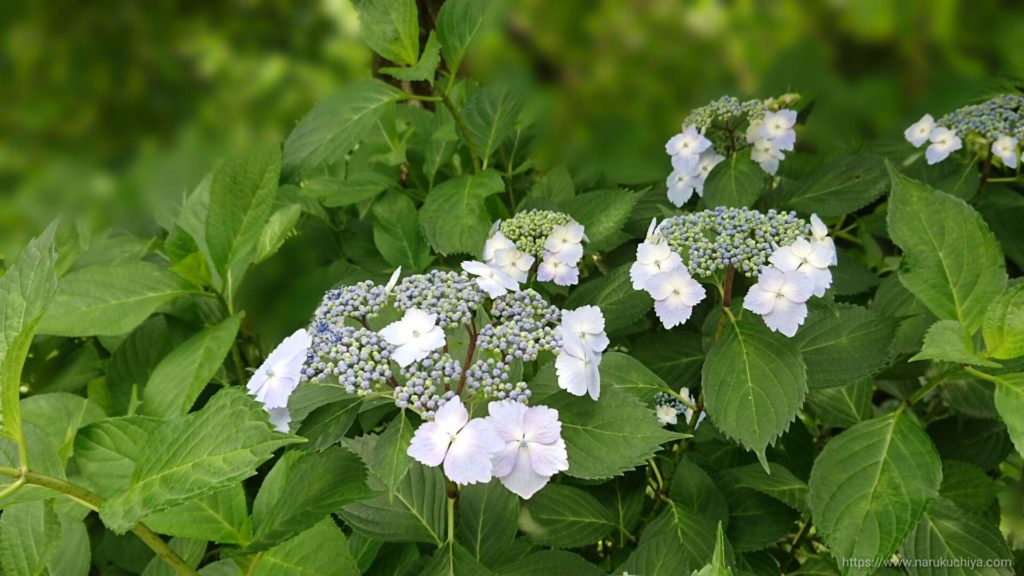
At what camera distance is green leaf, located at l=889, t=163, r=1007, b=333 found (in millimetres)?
755

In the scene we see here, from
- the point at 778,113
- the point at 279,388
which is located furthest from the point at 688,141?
the point at 279,388

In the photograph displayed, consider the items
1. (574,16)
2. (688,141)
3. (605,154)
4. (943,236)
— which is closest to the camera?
(943,236)

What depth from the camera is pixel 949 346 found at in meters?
0.69

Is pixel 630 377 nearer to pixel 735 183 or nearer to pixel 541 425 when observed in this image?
pixel 541 425

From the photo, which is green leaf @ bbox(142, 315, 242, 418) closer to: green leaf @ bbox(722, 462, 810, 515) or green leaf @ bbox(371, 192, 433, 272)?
green leaf @ bbox(371, 192, 433, 272)

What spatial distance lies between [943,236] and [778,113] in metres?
0.30

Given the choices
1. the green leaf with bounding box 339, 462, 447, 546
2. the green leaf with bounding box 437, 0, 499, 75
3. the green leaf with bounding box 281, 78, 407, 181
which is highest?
the green leaf with bounding box 437, 0, 499, 75

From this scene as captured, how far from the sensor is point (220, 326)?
2.91 ft

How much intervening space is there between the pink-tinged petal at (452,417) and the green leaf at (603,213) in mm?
338

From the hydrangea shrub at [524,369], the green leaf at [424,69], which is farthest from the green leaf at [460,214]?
the green leaf at [424,69]

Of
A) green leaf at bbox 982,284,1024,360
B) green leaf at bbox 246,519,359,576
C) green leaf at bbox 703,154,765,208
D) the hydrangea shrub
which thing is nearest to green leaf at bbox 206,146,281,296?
the hydrangea shrub

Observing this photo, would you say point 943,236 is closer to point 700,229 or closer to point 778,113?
point 700,229

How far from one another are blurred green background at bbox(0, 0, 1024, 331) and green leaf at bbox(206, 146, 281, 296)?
0.37 feet

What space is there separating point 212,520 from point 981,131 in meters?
0.85
